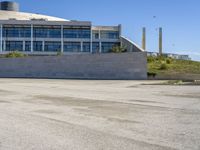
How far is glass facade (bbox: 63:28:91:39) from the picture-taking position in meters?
116

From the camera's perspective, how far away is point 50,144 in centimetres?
876

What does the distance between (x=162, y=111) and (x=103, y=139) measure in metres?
6.13

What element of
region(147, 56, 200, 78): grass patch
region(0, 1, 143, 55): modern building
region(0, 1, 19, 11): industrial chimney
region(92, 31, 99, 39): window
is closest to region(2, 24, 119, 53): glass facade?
region(0, 1, 143, 55): modern building

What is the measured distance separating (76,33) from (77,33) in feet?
0.94

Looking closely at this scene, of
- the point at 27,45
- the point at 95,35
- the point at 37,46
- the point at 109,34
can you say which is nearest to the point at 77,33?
the point at 95,35

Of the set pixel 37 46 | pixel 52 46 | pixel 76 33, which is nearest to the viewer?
pixel 37 46

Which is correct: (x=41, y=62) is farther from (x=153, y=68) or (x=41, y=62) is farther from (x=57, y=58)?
(x=153, y=68)

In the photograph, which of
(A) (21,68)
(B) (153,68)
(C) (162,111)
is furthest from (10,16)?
(C) (162,111)

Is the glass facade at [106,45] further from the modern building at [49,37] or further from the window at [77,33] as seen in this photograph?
the window at [77,33]

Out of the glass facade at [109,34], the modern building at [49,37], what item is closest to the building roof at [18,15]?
the modern building at [49,37]

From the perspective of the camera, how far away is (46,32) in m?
116

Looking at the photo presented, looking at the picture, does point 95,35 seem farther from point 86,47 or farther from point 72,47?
point 72,47

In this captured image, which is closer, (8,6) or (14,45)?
(14,45)

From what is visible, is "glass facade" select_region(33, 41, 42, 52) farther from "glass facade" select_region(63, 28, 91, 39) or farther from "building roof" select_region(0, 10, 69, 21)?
"building roof" select_region(0, 10, 69, 21)
